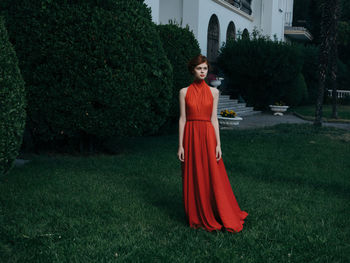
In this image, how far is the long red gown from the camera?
4.05 meters

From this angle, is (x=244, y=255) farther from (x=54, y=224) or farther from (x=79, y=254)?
(x=54, y=224)

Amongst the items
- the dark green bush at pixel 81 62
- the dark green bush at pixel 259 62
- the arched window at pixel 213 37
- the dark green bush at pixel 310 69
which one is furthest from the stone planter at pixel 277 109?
the dark green bush at pixel 81 62

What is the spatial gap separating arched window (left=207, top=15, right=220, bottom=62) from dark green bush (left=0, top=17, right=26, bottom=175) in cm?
1572

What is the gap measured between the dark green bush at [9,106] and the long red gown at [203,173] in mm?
1743

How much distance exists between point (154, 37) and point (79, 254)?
4768mm

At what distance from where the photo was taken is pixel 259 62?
17.9 m

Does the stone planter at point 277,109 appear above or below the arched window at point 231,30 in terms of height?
below

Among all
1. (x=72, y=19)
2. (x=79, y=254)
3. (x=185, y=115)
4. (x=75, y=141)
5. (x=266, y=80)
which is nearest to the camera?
(x=79, y=254)

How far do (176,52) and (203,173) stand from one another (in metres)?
6.40

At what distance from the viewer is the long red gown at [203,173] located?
4055 mm

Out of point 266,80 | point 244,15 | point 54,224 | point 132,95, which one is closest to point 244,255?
point 54,224

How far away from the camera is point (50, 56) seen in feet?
21.7

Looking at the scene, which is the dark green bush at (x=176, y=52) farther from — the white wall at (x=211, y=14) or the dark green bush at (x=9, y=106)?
the dark green bush at (x=9, y=106)

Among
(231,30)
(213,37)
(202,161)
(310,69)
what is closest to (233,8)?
(231,30)
